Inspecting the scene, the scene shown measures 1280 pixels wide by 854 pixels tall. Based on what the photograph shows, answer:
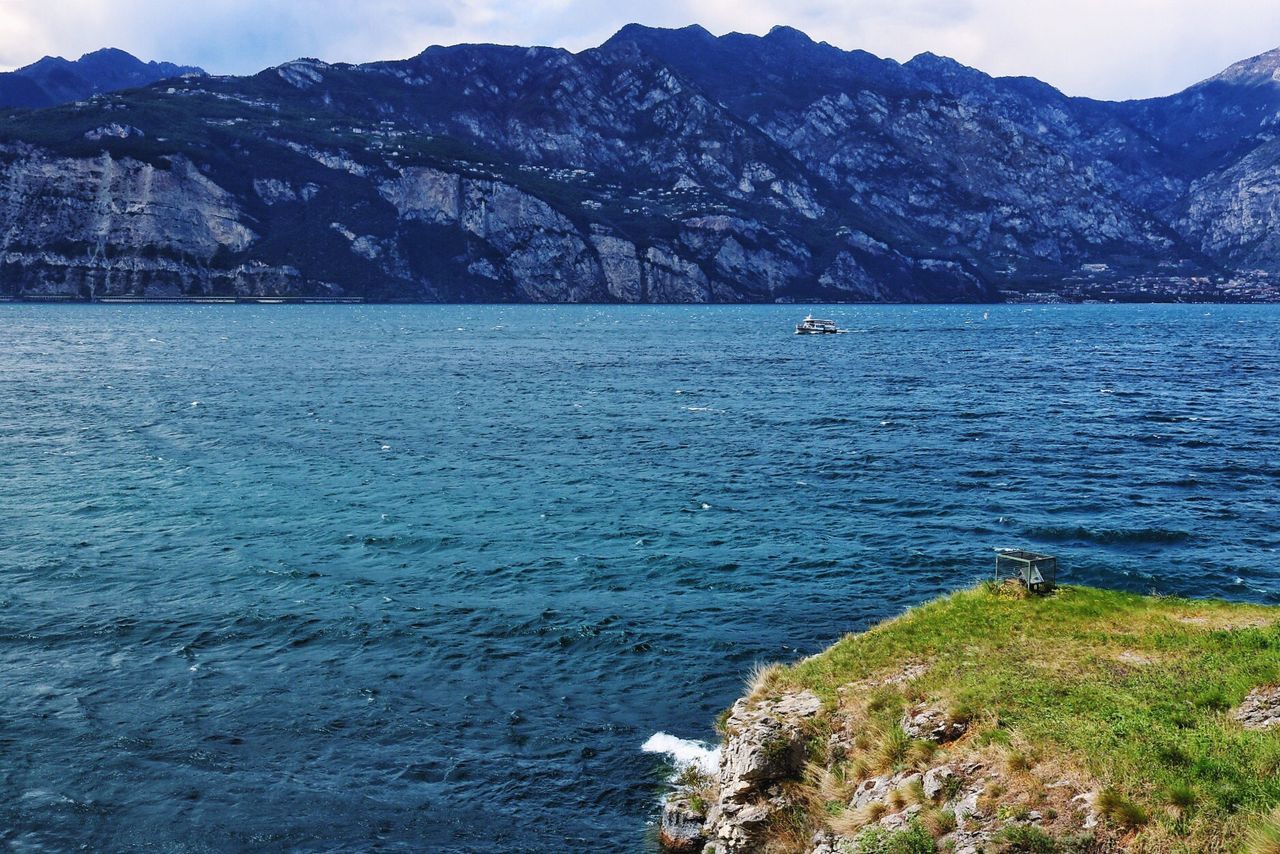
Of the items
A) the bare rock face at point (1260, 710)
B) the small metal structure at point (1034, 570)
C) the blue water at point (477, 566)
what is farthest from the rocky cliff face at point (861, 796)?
the small metal structure at point (1034, 570)

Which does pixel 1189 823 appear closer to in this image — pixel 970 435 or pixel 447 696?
pixel 447 696

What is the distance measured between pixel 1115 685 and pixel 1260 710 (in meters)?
2.75

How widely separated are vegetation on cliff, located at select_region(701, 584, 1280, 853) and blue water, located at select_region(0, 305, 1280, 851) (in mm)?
4945

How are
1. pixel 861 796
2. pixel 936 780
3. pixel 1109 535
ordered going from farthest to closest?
pixel 1109 535
pixel 861 796
pixel 936 780

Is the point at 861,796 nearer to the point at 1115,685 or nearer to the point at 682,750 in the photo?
the point at 1115,685

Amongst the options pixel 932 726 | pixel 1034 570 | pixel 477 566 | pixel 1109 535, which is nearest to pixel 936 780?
pixel 932 726

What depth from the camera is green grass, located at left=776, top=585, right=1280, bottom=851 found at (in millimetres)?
15047

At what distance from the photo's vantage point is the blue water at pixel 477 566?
24.2m

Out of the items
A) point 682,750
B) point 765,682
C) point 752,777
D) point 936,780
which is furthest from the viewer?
point 682,750

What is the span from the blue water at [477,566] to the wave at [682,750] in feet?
1.86

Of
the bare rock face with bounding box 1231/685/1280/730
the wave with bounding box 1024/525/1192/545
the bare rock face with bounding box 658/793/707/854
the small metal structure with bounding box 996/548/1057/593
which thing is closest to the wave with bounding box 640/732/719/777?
the bare rock face with bounding box 658/793/707/854

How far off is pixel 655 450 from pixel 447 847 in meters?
45.2

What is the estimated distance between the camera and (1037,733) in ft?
59.0

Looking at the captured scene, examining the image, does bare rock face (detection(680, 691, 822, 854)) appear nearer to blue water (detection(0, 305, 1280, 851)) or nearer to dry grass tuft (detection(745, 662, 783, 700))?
dry grass tuft (detection(745, 662, 783, 700))
